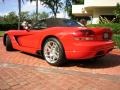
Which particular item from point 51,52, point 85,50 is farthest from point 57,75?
point 51,52

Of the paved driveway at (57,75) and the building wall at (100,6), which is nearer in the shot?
the paved driveway at (57,75)

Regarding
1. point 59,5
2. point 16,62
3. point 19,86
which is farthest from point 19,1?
point 19,86

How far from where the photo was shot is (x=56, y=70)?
7289 mm

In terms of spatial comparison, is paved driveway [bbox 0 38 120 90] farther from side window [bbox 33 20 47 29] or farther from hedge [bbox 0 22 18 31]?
hedge [bbox 0 22 18 31]

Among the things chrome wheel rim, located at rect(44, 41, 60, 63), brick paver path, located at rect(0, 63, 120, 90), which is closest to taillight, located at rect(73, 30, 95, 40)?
chrome wheel rim, located at rect(44, 41, 60, 63)

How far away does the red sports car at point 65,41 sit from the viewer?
24.0 feet

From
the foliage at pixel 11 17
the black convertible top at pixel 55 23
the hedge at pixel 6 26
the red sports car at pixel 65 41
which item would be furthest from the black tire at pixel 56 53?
the foliage at pixel 11 17

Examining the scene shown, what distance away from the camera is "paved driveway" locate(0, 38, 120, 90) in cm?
584

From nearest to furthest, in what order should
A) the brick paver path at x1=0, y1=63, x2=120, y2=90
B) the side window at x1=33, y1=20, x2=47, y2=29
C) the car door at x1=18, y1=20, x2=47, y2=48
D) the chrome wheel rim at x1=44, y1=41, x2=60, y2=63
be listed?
the brick paver path at x1=0, y1=63, x2=120, y2=90 → the chrome wheel rim at x1=44, y1=41, x2=60, y2=63 → the car door at x1=18, y1=20, x2=47, y2=48 → the side window at x1=33, y1=20, x2=47, y2=29

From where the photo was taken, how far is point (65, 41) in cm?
747

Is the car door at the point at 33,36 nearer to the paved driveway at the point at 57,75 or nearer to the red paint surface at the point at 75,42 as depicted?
the red paint surface at the point at 75,42

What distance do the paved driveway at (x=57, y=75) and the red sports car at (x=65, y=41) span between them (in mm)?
329

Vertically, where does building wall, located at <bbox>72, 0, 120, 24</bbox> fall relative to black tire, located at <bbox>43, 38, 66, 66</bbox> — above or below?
above

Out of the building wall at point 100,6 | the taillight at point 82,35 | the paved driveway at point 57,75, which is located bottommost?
Answer: the paved driveway at point 57,75
